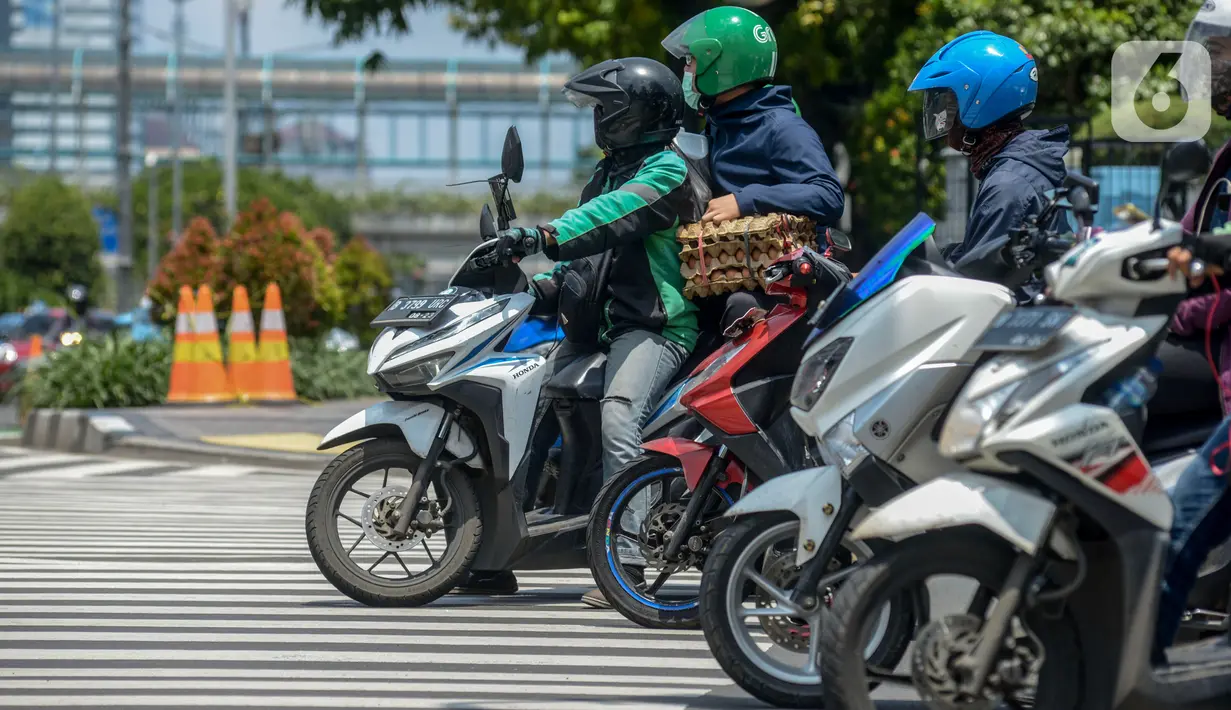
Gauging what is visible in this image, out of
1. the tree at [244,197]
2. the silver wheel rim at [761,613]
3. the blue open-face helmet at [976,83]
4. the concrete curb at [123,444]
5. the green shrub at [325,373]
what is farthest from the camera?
the tree at [244,197]

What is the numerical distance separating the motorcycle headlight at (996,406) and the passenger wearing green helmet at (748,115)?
8.14 ft

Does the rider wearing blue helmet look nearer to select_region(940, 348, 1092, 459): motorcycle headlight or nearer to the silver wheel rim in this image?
the silver wheel rim

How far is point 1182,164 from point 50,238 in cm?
7251

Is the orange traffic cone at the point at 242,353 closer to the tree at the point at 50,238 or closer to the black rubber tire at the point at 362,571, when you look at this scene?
the black rubber tire at the point at 362,571

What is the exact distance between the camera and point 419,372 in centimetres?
648

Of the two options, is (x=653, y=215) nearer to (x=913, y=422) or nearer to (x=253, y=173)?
(x=913, y=422)

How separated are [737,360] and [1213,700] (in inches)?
83.3

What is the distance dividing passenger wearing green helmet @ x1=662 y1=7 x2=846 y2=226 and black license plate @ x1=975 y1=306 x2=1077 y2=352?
7.60 feet

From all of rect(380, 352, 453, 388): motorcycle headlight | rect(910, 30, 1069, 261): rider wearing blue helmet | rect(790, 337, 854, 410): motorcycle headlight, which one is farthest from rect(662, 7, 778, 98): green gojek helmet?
rect(790, 337, 854, 410): motorcycle headlight

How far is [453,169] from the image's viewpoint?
8400cm

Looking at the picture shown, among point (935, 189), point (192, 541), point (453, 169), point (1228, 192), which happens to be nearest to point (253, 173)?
point (453, 169)

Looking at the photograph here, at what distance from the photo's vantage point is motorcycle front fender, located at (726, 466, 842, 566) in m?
4.41

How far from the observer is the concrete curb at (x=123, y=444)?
1469 centimetres

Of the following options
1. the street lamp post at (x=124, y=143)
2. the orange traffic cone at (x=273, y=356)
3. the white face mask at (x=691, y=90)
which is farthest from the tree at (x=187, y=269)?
the white face mask at (x=691, y=90)
